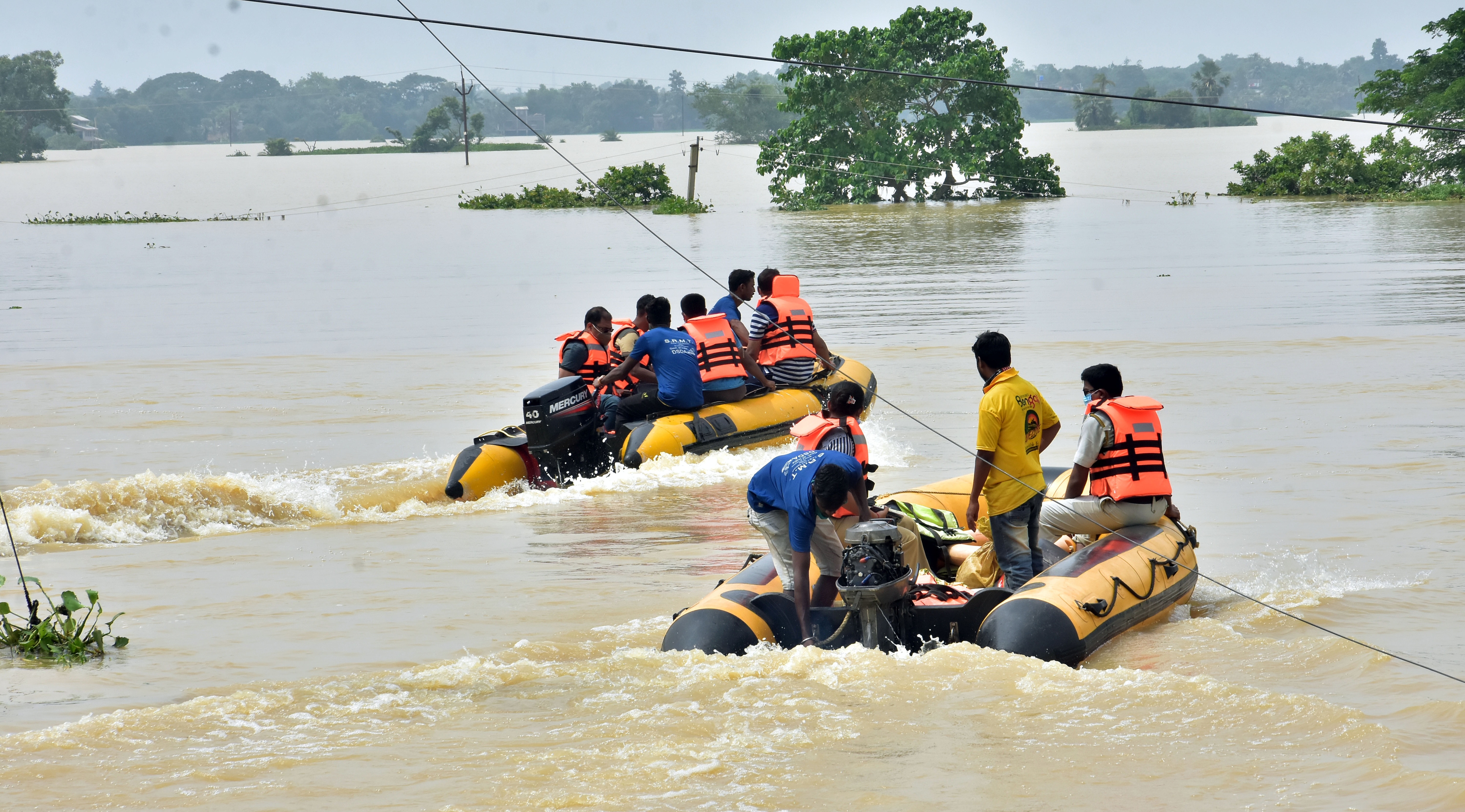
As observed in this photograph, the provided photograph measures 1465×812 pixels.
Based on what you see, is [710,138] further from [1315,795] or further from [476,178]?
[1315,795]

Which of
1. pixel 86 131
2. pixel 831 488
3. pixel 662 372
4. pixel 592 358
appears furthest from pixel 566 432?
pixel 86 131

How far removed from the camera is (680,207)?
50625 mm

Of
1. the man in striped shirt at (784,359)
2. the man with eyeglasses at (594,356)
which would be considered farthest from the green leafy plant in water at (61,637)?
the man in striped shirt at (784,359)

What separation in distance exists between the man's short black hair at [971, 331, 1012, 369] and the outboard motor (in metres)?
1.20

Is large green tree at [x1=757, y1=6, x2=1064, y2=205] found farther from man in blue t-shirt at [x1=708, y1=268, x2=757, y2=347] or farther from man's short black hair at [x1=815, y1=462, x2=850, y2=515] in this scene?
man's short black hair at [x1=815, y1=462, x2=850, y2=515]

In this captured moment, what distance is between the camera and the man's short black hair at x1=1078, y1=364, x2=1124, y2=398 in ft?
21.8

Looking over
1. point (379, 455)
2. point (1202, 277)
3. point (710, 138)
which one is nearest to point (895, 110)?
point (1202, 277)

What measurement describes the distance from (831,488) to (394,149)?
141 m

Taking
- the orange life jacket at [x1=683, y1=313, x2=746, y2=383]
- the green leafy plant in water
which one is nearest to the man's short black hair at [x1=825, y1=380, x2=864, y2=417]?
the green leafy plant in water

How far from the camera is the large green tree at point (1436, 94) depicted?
43000 millimetres

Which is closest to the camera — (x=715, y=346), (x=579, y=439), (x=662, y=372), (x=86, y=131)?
(x=579, y=439)

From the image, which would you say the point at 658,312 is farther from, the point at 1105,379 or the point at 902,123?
the point at 902,123

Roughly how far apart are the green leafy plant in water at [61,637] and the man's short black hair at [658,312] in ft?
16.6

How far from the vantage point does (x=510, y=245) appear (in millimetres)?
40906
